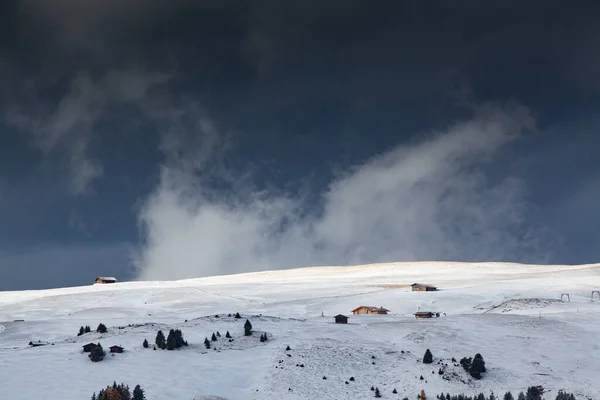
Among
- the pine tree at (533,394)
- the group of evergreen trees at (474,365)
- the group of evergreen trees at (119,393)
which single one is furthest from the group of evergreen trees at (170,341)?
the pine tree at (533,394)

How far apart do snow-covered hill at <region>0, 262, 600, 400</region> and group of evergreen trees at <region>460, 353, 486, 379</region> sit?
73 centimetres

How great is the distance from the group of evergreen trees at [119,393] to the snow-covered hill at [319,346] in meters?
1.84

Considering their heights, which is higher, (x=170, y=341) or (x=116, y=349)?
(x=170, y=341)

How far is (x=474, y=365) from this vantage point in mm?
62188

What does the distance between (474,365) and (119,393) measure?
3203 centimetres

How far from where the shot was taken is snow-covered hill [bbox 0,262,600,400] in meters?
57.8

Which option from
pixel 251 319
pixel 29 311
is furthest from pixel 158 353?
pixel 29 311

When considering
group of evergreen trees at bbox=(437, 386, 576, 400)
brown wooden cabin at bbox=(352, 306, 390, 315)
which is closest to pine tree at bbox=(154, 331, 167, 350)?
group of evergreen trees at bbox=(437, 386, 576, 400)

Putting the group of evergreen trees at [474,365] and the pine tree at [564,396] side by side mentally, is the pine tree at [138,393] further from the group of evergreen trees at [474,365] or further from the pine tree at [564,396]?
the pine tree at [564,396]

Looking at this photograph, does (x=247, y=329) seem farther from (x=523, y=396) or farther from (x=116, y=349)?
(x=523, y=396)

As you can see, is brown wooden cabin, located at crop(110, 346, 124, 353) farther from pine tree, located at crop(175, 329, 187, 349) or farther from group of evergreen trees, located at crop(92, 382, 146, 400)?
Result: group of evergreen trees, located at crop(92, 382, 146, 400)

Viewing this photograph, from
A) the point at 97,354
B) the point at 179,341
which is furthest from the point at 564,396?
the point at 97,354

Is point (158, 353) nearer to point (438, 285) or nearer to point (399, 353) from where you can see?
point (399, 353)

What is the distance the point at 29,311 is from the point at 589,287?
89.7 metres
